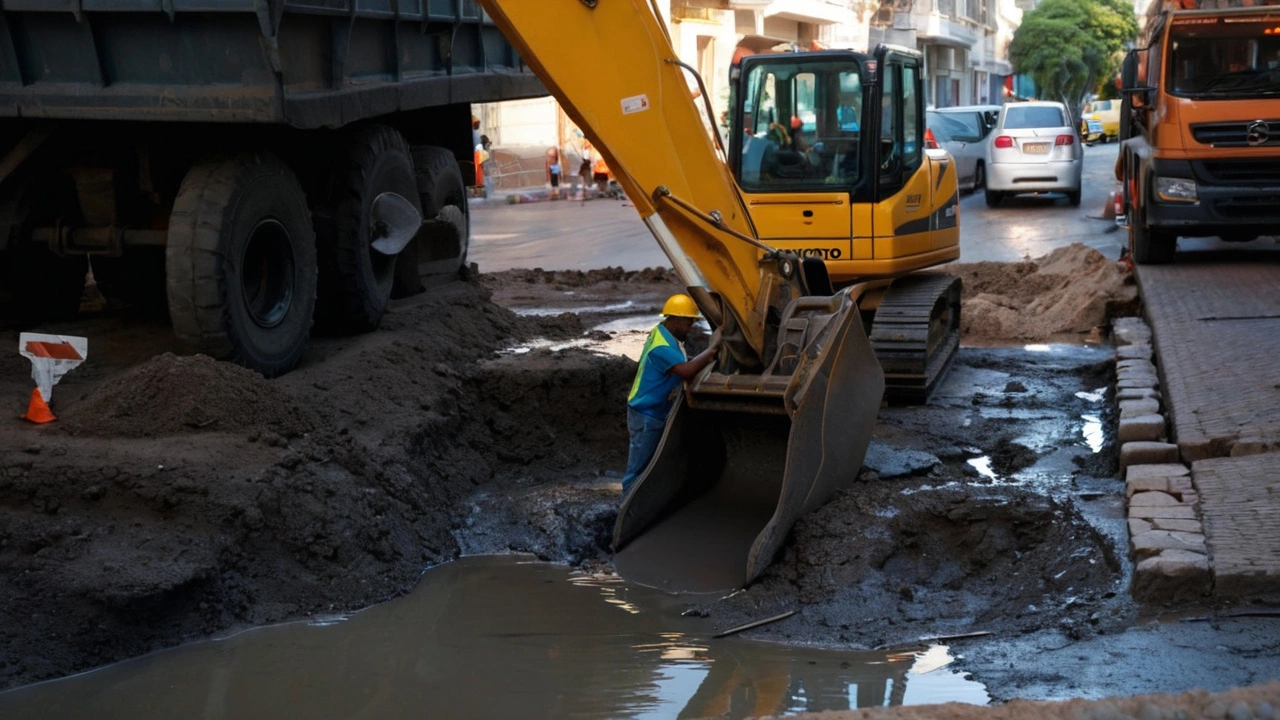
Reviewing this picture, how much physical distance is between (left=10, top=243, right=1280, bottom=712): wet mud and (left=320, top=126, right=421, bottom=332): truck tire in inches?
10.9

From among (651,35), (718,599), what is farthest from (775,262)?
(718,599)

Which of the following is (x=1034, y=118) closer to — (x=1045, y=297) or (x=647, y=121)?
(x=1045, y=297)

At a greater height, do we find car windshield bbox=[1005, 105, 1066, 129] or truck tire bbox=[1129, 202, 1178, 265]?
car windshield bbox=[1005, 105, 1066, 129]

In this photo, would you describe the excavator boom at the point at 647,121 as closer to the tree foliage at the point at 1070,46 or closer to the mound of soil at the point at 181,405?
the mound of soil at the point at 181,405

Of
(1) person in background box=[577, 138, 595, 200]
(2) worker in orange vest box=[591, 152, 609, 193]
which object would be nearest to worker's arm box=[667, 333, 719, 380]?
(1) person in background box=[577, 138, 595, 200]

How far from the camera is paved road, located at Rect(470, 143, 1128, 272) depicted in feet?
60.5

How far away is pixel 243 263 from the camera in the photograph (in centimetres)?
812

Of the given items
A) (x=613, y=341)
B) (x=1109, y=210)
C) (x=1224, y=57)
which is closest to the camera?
(x=613, y=341)

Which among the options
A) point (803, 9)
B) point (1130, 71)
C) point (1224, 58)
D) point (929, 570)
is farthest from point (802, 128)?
point (803, 9)

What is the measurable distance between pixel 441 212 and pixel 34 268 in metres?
3.43

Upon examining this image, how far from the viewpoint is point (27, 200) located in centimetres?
813

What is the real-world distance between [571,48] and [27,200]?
148 inches

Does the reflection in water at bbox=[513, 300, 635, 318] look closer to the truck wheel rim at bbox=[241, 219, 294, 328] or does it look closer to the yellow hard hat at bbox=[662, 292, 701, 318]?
the truck wheel rim at bbox=[241, 219, 294, 328]

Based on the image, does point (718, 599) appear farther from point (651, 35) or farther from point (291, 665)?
point (651, 35)
